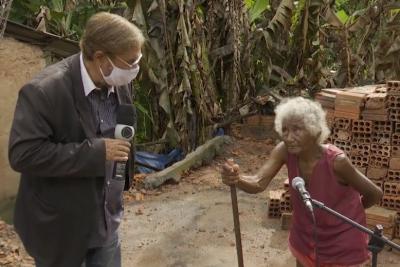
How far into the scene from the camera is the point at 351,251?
125 inches

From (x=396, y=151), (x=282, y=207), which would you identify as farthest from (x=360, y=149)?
(x=282, y=207)

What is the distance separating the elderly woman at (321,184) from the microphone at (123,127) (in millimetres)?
625

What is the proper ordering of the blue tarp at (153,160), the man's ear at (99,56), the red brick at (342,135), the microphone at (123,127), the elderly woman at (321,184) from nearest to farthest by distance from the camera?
the man's ear at (99,56) < the microphone at (123,127) < the elderly woman at (321,184) < the red brick at (342,135) < the blue tarp at (153,160)

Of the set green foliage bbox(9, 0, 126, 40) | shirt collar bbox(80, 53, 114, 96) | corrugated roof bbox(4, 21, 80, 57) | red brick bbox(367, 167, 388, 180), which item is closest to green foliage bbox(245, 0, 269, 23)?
green foliage bbox(9, 0, 126, 40)

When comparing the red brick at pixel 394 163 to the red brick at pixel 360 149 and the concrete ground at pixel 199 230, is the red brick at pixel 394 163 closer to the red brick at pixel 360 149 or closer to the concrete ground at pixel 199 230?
the red brick at pixel 360 149

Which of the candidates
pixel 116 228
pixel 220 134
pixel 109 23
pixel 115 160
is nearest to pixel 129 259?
pixel 116 228

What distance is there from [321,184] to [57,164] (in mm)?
1451

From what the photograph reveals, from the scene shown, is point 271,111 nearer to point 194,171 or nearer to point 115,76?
point 194,171

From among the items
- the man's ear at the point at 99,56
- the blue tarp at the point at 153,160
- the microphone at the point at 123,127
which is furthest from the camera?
the blue tarp at the point at 153,160

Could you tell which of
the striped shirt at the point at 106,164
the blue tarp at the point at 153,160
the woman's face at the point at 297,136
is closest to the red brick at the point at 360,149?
the woman's face at the point at 297,136

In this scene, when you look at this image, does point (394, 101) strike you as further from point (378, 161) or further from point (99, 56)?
point (99, 56)

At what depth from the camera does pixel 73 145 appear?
256cm

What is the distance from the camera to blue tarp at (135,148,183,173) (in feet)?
28.9

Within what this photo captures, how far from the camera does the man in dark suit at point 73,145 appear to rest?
8.16ft
